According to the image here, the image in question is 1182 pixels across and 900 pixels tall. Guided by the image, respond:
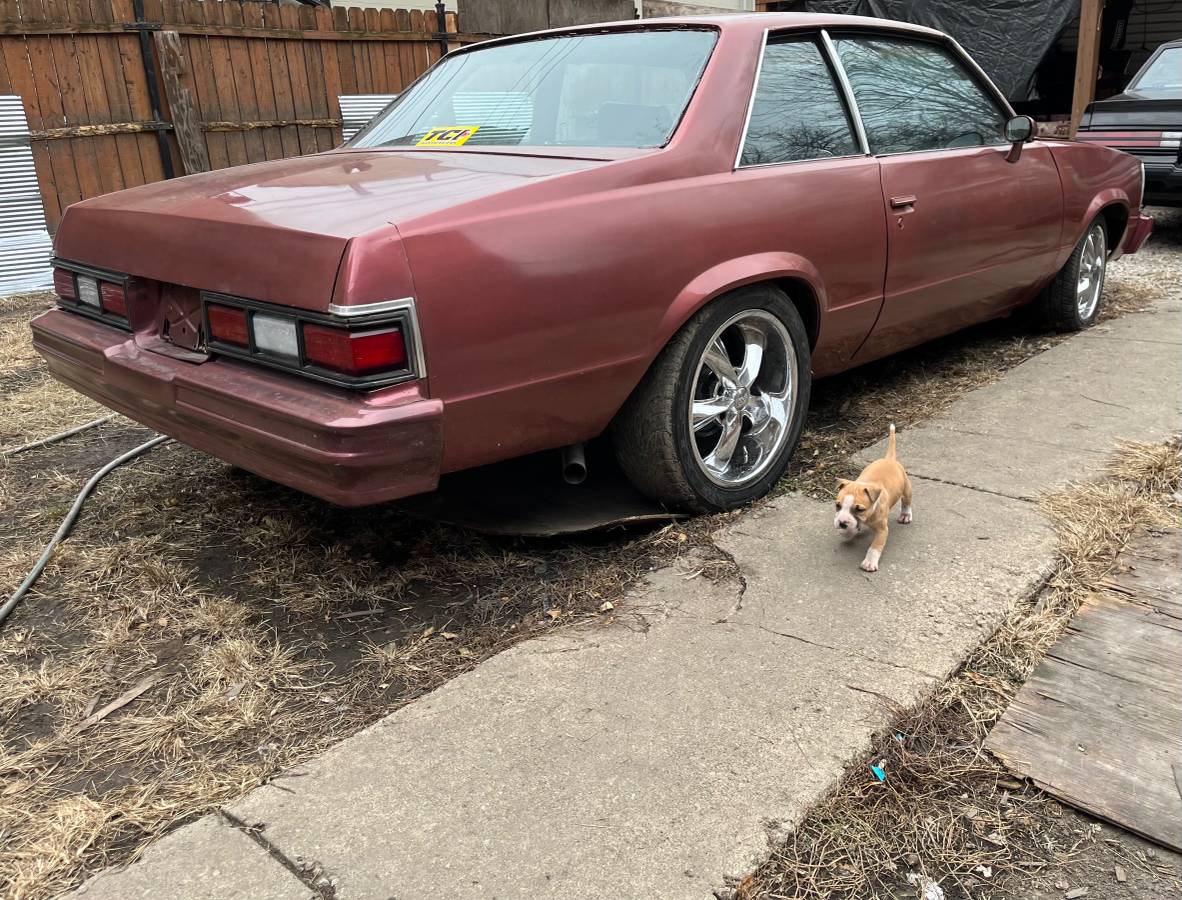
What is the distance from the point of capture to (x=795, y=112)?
3404 mm

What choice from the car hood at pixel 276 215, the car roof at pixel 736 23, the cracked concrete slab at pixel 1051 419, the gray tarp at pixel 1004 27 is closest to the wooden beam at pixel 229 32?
the car roof at pixel 736 23

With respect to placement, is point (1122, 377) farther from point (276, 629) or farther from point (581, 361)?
point (276, 629)

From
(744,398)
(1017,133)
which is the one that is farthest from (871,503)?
(1017,133)

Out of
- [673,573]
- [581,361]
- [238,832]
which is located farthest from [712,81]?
[238,832]

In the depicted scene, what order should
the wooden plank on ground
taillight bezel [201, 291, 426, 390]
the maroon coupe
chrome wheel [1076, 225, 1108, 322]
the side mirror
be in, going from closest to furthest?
the wooden plank on ground, taillight bezel [201, 291, 426, 390], the maroon coupe, the side mirror, chrome wheel [1076, 225, 1108, 322]

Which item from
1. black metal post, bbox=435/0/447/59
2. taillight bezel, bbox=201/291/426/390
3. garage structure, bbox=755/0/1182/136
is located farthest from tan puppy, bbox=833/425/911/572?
garage structure, bbox=755/0/1182/136

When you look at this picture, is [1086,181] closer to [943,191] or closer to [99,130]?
[943,191]

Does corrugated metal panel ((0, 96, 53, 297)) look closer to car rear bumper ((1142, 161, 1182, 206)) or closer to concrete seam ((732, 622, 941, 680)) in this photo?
concrete seam ((732, 622, 941, 680))

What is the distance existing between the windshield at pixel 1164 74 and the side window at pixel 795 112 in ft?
24.6

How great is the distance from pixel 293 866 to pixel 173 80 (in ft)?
24.8

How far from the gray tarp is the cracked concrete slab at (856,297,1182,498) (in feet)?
28.5

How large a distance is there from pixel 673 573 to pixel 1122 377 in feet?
9.71

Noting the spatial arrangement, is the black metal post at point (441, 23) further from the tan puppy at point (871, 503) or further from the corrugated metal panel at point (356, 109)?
the tan puppy at point (871, 503)

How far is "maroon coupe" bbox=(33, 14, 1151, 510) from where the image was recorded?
2314 millimetres
